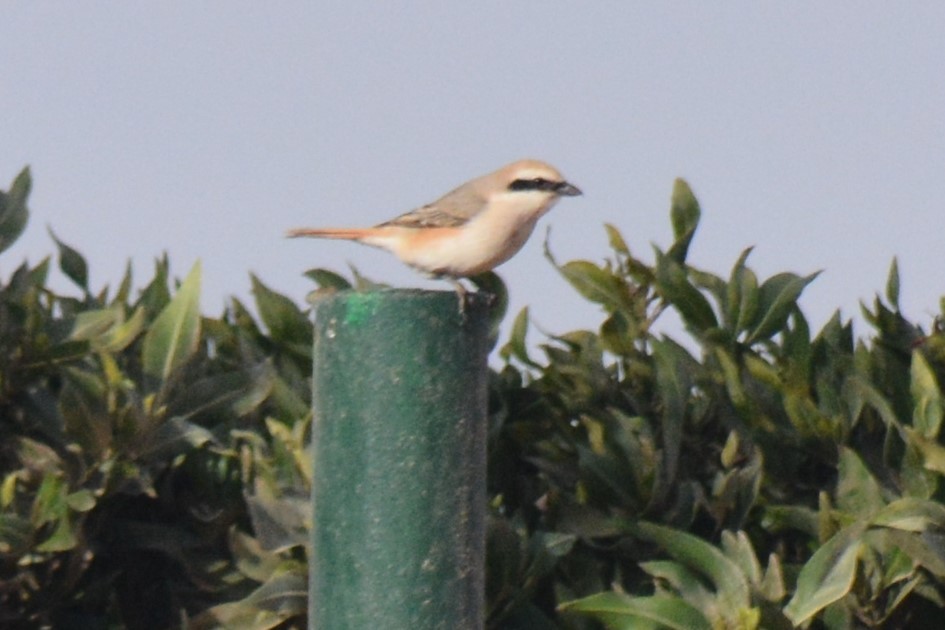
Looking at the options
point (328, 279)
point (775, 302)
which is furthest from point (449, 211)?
point (775, 302)

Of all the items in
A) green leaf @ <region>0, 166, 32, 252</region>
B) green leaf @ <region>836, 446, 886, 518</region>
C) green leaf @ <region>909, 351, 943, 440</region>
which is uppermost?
green leaf @ <region>0, 166, 32, 252</region>

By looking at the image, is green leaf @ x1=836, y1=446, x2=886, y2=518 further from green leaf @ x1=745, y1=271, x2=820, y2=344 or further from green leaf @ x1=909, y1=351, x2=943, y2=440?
green leaf @ x1=745, y1=271, x2=820, y2=344

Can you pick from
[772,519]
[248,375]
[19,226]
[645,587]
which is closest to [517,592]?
[645,587]

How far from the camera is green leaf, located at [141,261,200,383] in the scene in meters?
4.21

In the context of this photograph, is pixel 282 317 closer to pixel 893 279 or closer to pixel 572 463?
pixel 572 463

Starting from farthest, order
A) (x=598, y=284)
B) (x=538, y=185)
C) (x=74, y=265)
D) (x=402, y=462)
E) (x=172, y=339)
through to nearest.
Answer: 1. (x=538, y=185)
2. (x=74, y=265)
3. (x=598, y=284)
4. (x=172, y=339)
5. (x=402, y=462)

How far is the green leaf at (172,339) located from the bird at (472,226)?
162 cm

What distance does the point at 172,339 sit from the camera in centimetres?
423

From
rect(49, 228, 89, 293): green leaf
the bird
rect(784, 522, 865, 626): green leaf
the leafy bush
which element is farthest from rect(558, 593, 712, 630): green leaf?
the bird

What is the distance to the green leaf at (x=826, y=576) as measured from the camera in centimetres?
369

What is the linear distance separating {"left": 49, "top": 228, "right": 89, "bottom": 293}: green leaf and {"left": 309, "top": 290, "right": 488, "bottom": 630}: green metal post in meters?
1.67

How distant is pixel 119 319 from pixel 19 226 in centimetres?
46

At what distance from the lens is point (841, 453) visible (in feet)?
13.1

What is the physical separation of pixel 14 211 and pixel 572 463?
1.70 m
